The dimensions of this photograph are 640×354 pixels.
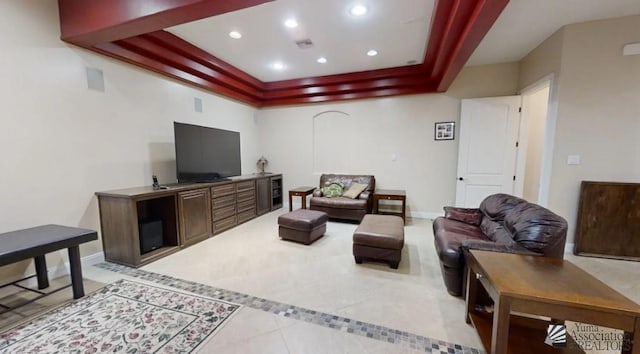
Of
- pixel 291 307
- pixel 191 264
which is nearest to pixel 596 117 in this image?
pixel 291 307

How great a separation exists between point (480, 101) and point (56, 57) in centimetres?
601

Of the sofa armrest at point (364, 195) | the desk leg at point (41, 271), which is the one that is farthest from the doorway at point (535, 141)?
the desk leg at point (41, 271)

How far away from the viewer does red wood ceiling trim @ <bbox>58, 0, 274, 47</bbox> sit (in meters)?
2.15

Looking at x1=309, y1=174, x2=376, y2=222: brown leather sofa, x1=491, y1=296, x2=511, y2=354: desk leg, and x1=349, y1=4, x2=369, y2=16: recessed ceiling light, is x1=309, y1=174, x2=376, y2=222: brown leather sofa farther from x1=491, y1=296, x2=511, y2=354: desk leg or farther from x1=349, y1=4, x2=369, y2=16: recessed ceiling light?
x1=491, y1=296, x2=511, y2=354: desk leg

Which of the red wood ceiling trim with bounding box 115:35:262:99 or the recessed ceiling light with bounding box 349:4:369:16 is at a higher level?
the recessed ceiling light with bounding box 349:4:369:16

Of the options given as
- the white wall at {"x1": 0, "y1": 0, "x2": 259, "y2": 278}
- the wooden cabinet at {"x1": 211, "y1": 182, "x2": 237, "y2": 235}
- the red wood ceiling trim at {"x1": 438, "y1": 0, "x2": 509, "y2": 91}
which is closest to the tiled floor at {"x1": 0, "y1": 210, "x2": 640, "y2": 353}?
the wooden cabinet at {"x1": 211, "y1": 182, "x2": 237, "y2": 235}

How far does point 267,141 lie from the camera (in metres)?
6.39

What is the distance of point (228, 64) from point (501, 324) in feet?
16.8

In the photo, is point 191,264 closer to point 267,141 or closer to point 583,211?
point 267,141

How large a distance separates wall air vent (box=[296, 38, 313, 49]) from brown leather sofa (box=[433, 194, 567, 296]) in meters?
3.12

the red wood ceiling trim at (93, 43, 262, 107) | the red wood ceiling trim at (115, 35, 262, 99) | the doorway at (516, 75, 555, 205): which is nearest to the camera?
the red wood ceiling trim at (93, 43, 262, 107)

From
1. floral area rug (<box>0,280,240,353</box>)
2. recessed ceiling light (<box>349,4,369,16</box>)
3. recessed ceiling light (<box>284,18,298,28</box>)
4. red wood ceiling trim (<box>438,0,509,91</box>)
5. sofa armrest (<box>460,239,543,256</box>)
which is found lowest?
floral area rug (<box>0,280,240,353</box>)

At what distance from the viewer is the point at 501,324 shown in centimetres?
138

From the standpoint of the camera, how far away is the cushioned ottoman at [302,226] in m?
3.63
